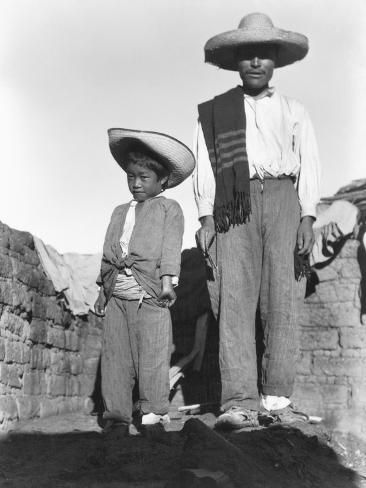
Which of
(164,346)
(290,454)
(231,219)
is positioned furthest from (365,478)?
(231,219)

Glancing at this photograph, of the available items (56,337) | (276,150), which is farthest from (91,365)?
(276,150)

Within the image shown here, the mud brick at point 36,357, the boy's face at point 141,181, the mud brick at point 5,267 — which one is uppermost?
the boy's face at point 141,181

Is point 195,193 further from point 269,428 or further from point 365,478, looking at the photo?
point 365,478

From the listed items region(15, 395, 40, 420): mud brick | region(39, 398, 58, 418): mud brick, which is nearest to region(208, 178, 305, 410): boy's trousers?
region(15, 395, 40, 420): mud brick

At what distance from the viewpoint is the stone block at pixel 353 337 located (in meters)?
7.98

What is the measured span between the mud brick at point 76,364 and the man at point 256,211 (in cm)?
262

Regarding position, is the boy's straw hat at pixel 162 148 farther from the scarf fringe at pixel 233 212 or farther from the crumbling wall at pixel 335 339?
the crumbling wall at pixel 335 339

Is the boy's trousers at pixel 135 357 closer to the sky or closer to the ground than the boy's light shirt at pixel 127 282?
closer to the ground

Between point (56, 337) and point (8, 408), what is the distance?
1.35m

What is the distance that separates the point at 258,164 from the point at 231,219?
0.39 metres

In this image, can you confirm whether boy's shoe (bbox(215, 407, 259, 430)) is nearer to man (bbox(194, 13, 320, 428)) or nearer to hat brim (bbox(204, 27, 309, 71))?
man (bbox(194, 13, 320, 428))

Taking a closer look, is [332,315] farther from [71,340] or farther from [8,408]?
[8,408]

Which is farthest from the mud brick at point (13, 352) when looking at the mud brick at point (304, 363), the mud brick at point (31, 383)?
the mud brick at point (304, 363)

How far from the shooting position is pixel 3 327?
214 inches
